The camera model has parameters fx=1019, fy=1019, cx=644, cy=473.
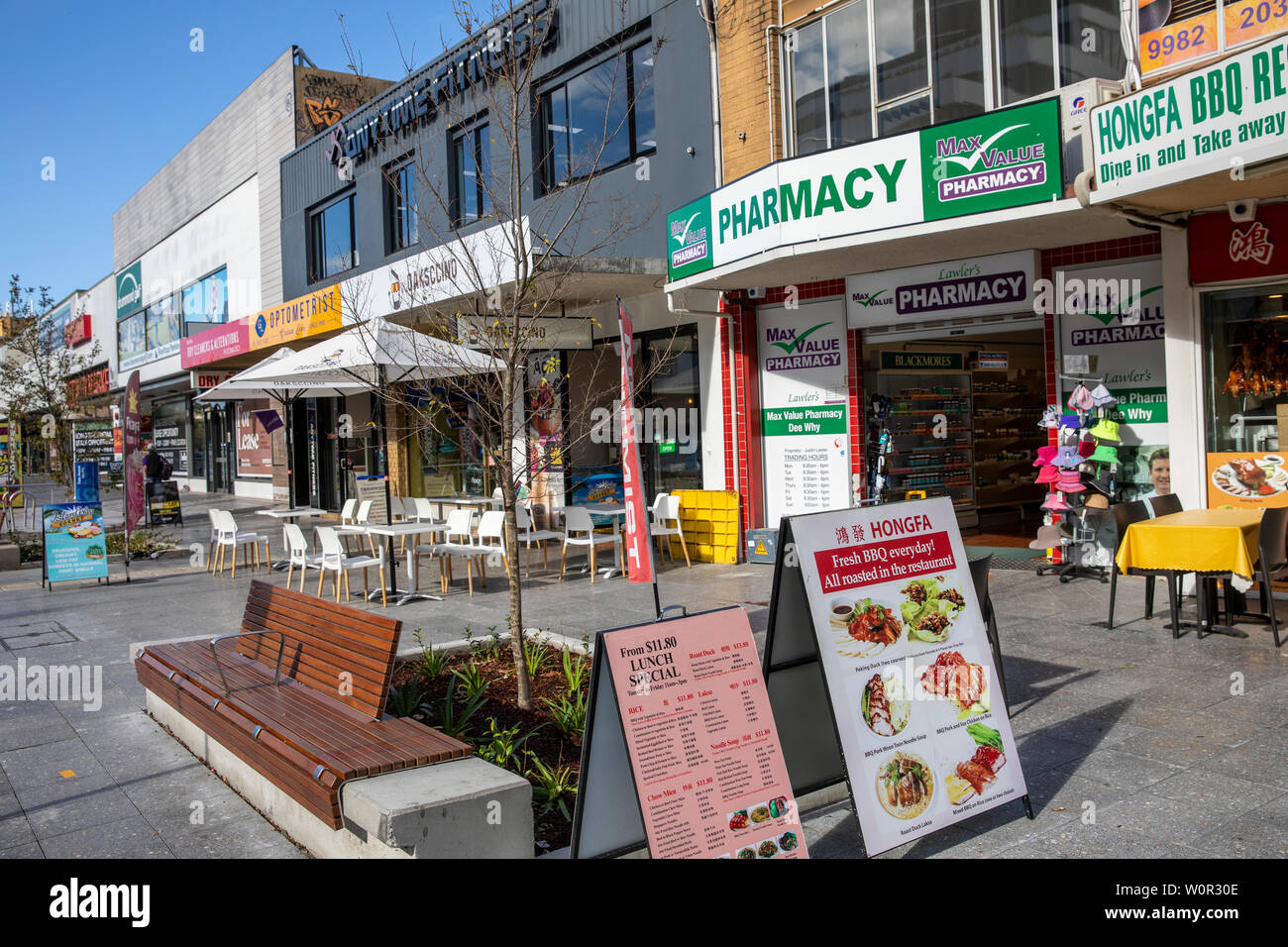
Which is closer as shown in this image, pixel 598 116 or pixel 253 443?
pixel 598 116

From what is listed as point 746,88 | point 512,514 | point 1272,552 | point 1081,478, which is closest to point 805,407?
point 1081,478

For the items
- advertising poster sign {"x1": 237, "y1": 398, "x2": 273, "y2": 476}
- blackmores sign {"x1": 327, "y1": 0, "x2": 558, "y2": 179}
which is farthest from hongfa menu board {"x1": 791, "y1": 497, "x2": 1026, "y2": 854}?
advertising poster sign {"x1": 237, "y1": 398, "x2": 273, "y2": 476}

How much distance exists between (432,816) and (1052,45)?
878cm

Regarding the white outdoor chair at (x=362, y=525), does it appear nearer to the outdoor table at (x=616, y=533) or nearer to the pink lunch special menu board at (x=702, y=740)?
the outdoor table at (x=616, y=533)

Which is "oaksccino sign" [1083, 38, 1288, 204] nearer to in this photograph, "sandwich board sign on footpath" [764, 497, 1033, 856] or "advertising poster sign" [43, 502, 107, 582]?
"sandwich board sign on footpath" [764, 497, 1033, 856]

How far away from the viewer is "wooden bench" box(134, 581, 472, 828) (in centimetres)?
422

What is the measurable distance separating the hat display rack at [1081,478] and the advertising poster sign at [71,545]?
1114 cm

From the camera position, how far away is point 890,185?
30.3 ft

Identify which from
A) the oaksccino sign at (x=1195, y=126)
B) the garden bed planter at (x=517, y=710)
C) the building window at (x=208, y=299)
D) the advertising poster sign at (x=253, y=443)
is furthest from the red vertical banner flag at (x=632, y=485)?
the building window at (x=208, y=299)

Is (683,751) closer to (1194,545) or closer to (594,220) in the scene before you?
(1194,545)

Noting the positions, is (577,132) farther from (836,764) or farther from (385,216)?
(836,764)

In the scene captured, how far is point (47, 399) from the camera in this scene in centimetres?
1994

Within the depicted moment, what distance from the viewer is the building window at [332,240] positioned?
21.2 metres

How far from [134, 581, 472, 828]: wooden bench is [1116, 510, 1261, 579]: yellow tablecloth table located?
546 centimetres
